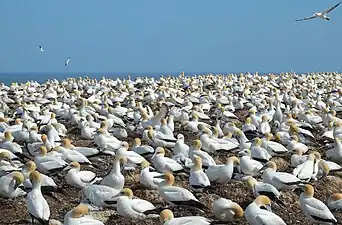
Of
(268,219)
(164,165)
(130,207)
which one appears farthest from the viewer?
(164,165)

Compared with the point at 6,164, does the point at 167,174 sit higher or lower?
higher

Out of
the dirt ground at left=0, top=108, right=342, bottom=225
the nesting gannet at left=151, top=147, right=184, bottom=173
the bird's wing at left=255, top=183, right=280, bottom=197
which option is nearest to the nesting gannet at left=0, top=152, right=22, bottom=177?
the dirt ground at left=0, top=108, right=342, bottom=225

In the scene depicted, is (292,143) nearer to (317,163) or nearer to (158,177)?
(317,163)

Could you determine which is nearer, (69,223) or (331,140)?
(69,223)

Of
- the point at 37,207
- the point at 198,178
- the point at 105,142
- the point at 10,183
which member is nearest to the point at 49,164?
the point at 10,183

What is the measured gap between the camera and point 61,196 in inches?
406

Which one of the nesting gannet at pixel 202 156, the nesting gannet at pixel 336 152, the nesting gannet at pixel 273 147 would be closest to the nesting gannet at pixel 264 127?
the nesting gannet at pixel 273 147

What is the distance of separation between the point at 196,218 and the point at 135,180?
319cm

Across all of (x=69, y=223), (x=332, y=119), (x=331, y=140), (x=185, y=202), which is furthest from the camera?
(x=332, y=119)

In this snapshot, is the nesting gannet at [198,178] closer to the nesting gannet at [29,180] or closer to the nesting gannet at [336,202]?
the nesting gannet at [336,202]

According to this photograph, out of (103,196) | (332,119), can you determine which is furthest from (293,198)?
(332,119)

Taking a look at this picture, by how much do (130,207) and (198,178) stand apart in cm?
165

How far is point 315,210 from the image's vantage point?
355 inches

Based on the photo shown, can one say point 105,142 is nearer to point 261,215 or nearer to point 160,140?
point 160,140
